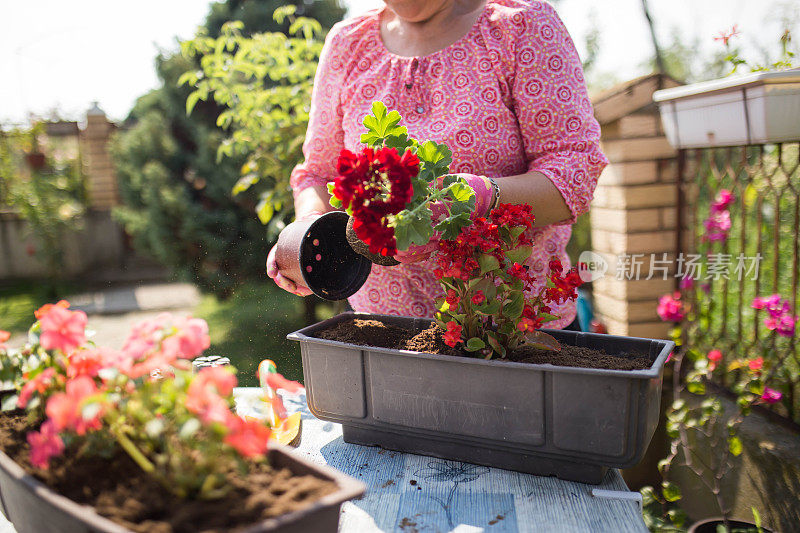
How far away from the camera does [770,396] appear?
95.0 inches

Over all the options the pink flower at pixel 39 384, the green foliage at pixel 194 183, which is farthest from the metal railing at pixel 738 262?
the green foliage at pixel 194 183

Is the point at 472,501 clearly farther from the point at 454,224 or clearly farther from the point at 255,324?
the point at 255,324

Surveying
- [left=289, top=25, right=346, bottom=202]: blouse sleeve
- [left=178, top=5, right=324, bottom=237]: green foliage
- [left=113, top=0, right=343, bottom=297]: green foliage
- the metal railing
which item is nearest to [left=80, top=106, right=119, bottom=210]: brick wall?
[left=113, top=0, right=343, bottom=297]: green foliage

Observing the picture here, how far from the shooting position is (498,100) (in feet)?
4.55

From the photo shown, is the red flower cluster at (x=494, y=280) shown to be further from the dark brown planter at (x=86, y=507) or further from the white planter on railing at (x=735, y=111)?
the white planter on railing at (x=735, y=111)

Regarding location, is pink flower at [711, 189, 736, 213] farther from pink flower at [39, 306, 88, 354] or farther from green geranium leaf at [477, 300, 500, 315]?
pink flower at [39, 306, 88, 354]

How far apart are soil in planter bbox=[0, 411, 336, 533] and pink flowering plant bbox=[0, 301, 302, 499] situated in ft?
0.05

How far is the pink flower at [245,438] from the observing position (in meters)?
0.64

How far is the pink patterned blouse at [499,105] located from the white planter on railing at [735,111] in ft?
3.43

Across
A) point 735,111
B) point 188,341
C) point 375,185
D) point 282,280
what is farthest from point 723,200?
point 188,341

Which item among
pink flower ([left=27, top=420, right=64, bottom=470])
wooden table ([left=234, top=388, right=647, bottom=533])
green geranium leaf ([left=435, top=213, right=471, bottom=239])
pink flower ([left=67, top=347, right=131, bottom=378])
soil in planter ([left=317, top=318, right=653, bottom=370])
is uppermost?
green geranium leaf ([left=435, top=213, right=471, bottom=239])

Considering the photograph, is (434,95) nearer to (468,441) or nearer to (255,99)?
(468,441)

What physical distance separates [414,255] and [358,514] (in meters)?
0.48

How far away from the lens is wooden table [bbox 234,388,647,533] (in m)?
0.95
